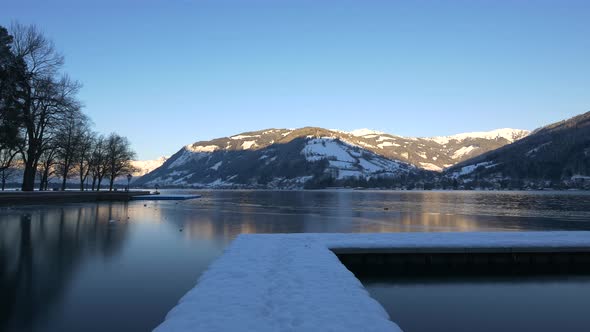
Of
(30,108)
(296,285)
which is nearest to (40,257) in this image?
(296,285)

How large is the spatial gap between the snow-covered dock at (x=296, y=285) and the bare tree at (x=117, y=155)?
99279 mm

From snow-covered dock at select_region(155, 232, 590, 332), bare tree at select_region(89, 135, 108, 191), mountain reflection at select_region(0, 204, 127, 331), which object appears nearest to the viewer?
snow-covered dock at select_region(155, 232, 590, 332)

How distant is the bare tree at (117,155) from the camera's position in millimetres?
112044

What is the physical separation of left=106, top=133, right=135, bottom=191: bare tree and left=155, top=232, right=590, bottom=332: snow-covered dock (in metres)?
99.3

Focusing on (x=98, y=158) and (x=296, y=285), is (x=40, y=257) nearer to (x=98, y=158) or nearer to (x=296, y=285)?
(x=296, y=285)

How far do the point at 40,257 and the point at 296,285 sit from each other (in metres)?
15.8

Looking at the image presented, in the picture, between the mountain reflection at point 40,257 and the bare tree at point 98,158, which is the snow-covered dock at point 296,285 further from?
the bare tree at point 98,158

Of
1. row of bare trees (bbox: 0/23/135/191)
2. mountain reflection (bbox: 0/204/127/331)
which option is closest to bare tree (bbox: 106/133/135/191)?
row of bare trees (bbox: 0/23/135/191)

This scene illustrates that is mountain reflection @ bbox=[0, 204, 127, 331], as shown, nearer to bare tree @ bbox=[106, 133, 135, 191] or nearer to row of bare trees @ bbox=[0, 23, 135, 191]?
row of bare trees @ bbox=[0, 23, 135, 191]

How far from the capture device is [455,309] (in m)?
14.9

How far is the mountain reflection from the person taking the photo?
1340 cm

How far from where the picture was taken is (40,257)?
2152cm

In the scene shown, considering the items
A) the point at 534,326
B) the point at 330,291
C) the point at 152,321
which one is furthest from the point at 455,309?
the point at 152,321

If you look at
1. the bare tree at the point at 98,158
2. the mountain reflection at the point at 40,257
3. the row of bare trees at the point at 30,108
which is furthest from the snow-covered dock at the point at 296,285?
the bare tree at the point at 98,158
